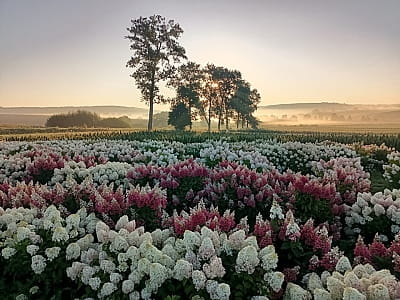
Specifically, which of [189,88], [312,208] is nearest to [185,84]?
[189,88]

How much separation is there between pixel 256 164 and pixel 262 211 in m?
3.87

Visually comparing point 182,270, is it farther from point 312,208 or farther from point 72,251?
point 312,208

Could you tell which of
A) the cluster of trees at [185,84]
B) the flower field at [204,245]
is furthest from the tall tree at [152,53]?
the flower field at [204,245]

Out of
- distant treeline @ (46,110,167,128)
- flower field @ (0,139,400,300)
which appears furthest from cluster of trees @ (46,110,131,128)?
flower field @ (0,139,400,300)

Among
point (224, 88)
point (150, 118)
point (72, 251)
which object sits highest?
point (224, 88)

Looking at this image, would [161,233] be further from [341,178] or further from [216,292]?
[341,178]

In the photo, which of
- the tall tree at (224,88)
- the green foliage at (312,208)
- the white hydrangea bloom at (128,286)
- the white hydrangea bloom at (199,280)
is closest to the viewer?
the white hydrangea bloom at (199,280)

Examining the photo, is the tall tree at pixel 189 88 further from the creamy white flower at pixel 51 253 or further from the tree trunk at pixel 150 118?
the creamy white flower at pixel 51 253

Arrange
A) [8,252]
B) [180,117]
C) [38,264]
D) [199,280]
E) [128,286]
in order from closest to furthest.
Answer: [199,280] < [128,286] < [38,264] < [8,252] < [180,117]

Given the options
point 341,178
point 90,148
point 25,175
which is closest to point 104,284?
point 341,178

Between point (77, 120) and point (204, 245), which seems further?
point (77, 120)

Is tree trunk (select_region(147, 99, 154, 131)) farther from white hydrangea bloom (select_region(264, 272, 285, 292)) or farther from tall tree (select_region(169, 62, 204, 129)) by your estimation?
white hydrangea bloom (select_region(264, 272, 285, 292))

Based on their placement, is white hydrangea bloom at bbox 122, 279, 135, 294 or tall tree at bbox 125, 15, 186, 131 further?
tall tree at bbox 125, 15, 186, 131

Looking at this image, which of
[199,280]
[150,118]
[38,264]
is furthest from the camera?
[150,118]
